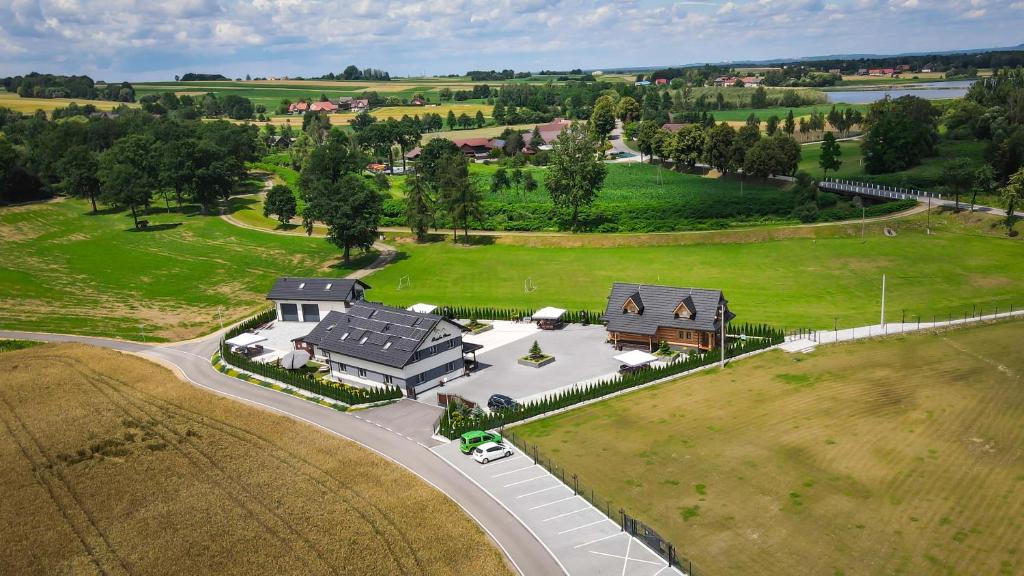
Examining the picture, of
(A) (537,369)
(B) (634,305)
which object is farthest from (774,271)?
(A) (537,369)

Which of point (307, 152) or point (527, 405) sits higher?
point (307, 152)

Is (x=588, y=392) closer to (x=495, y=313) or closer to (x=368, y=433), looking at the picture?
(x=368, y=433)

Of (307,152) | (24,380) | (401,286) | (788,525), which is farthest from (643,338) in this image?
(307,152)

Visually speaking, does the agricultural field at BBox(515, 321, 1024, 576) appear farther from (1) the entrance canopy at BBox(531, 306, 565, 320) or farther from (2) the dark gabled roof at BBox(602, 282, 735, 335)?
(1) the entrance canopy at BBox(531, 306, 565, 320)

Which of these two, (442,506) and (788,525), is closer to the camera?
(788,525)

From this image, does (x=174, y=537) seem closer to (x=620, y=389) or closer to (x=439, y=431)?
(x=439, y=431)

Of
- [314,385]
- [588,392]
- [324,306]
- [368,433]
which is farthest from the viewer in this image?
[324,306]
